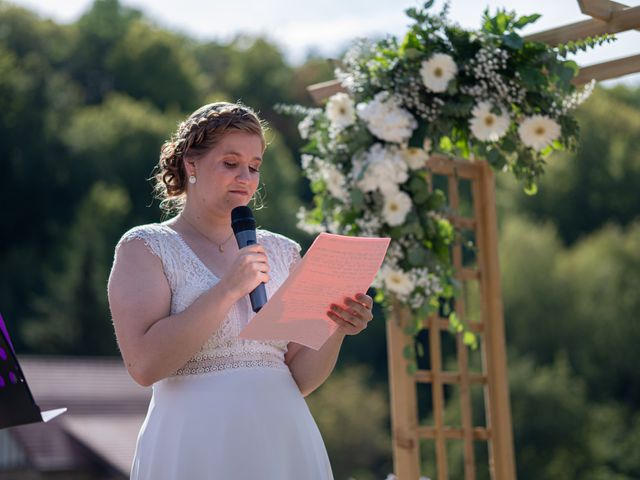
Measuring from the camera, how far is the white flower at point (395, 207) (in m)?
5.42

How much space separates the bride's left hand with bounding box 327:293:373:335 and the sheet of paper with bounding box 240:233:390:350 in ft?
0.05

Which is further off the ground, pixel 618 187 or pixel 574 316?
pixel 618 187

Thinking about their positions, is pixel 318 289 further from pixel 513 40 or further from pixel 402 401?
pixel 402 401

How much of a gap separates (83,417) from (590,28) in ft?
74.5

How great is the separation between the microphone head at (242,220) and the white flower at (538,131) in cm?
248

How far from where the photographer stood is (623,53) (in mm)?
5266

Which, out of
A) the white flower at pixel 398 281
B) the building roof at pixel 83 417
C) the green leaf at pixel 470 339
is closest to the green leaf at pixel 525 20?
the white flower at pixel 398 281

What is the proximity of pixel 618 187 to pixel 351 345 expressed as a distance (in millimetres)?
10291

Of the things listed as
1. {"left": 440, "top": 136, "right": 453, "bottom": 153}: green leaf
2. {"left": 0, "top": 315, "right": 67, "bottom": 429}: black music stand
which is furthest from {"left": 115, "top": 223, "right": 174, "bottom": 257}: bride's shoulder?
{"left": 440, "top": 136, "right": 453, "bottom": 153}: green leaf

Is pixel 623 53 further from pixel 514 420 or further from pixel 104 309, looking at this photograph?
pixel 104 309

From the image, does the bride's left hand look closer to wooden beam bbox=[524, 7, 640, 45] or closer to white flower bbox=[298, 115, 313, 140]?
wooden beam bbox=[524, 7, 640, 45]

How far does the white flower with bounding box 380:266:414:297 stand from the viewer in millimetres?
5402

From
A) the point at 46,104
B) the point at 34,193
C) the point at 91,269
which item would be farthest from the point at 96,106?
the point at 91,269

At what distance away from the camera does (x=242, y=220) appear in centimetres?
305
